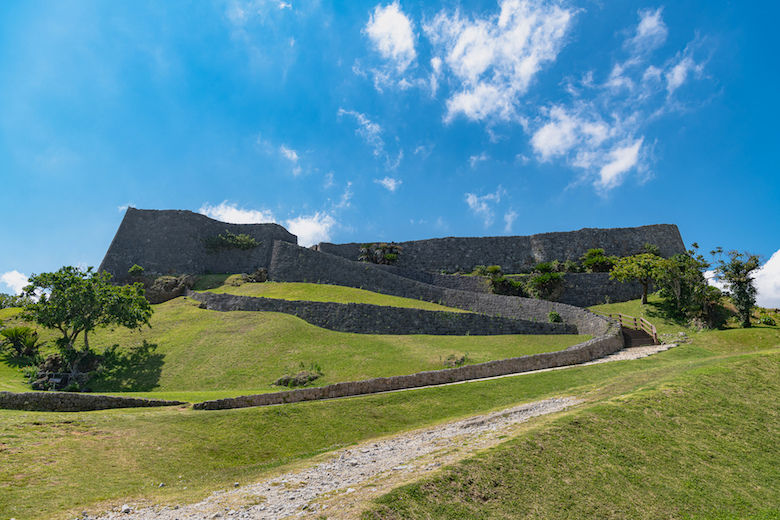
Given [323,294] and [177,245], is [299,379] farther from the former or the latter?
[177,245]

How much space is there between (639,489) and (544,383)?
29.2 feet

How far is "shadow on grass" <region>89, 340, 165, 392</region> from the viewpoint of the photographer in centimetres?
2119

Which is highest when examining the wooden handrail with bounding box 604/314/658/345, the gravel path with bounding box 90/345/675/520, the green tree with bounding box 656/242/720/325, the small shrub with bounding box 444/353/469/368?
the green tree with bounding box 656/242/720/325

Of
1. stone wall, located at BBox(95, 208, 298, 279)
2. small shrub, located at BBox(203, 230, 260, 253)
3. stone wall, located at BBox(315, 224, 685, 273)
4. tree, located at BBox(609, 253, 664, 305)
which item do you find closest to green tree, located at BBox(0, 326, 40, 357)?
stone wall, located at BBox(95, 208, 298, 279)

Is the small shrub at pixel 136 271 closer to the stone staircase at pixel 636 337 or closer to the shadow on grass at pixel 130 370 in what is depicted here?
the shadow on grass at pixel 130 370

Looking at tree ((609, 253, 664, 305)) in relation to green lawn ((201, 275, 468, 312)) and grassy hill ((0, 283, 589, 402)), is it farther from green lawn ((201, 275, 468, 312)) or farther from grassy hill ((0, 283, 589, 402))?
green lawn ((201, 275, 468, 312))

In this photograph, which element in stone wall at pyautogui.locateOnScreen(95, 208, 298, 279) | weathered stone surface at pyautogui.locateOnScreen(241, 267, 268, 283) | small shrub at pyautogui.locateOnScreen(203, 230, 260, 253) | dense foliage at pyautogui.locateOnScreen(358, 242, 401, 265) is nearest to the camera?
weathered stone surface at pyautogui.locateOnScreen(241, 267, 268, 283)

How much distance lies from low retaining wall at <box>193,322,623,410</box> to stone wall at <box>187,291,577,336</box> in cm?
513

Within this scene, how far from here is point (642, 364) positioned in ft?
60.4

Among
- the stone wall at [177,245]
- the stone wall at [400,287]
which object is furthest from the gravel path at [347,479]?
the stone wall at [177,245]

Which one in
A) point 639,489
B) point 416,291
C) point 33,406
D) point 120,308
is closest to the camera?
point 639,489

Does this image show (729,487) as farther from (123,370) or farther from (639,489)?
(123,370)

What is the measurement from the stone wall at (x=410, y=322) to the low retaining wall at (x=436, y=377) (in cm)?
513

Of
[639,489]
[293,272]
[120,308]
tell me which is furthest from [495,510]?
[293,272]
